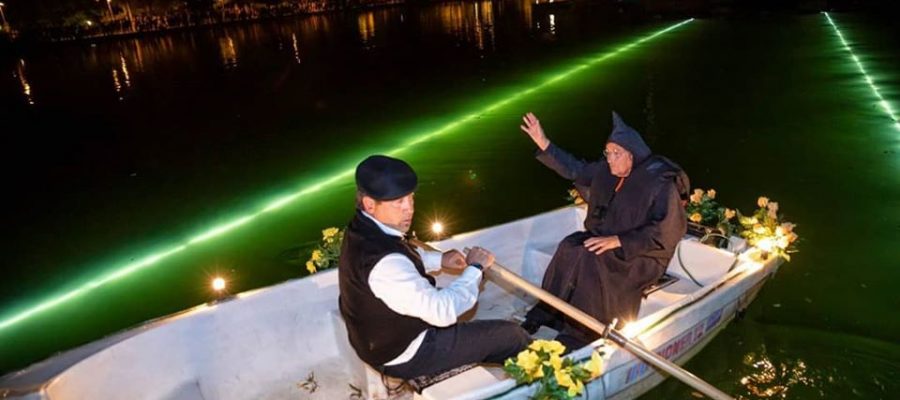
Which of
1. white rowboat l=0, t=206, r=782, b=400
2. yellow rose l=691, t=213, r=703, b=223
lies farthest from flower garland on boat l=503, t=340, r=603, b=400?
yellow rose l=691, t=213, r=703, b=223

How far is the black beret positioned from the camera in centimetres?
323

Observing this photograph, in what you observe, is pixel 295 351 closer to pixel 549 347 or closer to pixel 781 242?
pixel 549 347

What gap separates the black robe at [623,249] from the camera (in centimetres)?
488

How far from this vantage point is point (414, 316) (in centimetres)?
343

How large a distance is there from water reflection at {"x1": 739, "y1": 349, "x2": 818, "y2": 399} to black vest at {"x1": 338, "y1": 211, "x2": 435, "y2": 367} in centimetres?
357

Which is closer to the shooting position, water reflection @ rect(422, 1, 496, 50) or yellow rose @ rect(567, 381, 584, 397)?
yellow rose @ rect(567, 381, 584, 397)

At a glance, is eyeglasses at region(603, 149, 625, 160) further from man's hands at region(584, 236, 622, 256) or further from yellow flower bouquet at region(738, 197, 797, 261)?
yellow flower bouquet at region(738, 197, 797, 261)

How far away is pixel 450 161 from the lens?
12.9m


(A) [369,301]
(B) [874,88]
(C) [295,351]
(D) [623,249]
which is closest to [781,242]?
(D) [623,249]

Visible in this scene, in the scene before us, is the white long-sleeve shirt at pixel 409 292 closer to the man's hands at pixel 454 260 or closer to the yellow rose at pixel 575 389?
the man's hands at pixel 454 260

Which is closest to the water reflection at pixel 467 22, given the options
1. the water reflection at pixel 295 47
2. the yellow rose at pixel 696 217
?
the water reflection at pixel 295 47

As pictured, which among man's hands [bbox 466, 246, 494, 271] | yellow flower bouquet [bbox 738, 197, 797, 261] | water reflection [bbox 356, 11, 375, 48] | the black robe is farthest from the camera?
water reflection [bbox 356, 11, 375, 48]

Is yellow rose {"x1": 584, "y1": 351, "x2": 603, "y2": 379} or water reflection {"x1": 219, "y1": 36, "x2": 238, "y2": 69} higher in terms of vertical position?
yellow rose {"x1": 584, "y1": 351, "x2": 603, "y2": 379}

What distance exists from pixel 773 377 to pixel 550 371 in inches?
125
